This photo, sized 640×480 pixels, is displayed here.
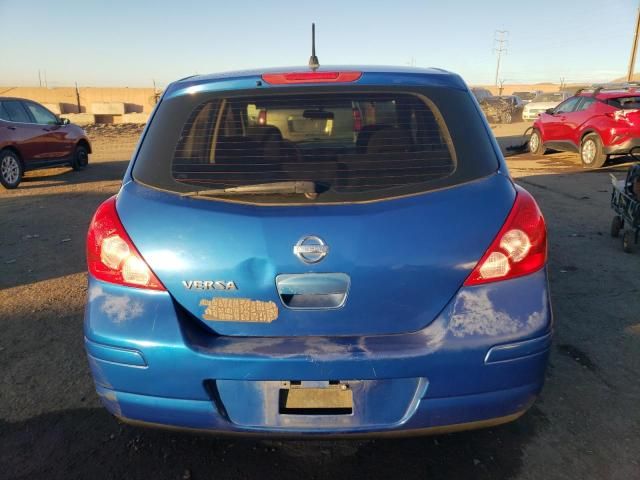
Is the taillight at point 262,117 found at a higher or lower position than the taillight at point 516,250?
higher

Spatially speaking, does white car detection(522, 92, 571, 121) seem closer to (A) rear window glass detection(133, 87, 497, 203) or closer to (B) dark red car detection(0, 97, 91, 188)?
(B) dark red car detection(0, 97, 91, 188)

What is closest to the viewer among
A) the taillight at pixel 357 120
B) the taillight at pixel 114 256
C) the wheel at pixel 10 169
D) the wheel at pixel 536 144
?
the taillight at pixel 114 256

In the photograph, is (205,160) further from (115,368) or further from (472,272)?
(472,272)

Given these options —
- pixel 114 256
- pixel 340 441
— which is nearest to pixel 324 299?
pixel 340 441

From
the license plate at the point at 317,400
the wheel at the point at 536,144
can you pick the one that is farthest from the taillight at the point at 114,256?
the wheel at the point at 536,144

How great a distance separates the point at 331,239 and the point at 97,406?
6.02 ft

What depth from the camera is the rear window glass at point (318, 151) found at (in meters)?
2.03

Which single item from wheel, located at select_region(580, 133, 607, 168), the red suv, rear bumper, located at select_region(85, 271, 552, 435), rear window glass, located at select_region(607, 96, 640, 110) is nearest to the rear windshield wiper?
rear bumper, located at select_region(85, 271, 552, 435)

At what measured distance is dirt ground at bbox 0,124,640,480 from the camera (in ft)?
7.54

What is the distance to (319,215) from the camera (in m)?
1.89

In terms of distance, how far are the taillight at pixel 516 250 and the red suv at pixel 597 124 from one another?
10329mm

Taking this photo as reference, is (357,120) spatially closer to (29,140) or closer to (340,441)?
(340,441)

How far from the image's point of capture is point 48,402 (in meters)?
2.88

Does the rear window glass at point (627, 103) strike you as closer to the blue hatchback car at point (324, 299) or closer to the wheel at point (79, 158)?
the blue hatchback car at point (324, 299)
